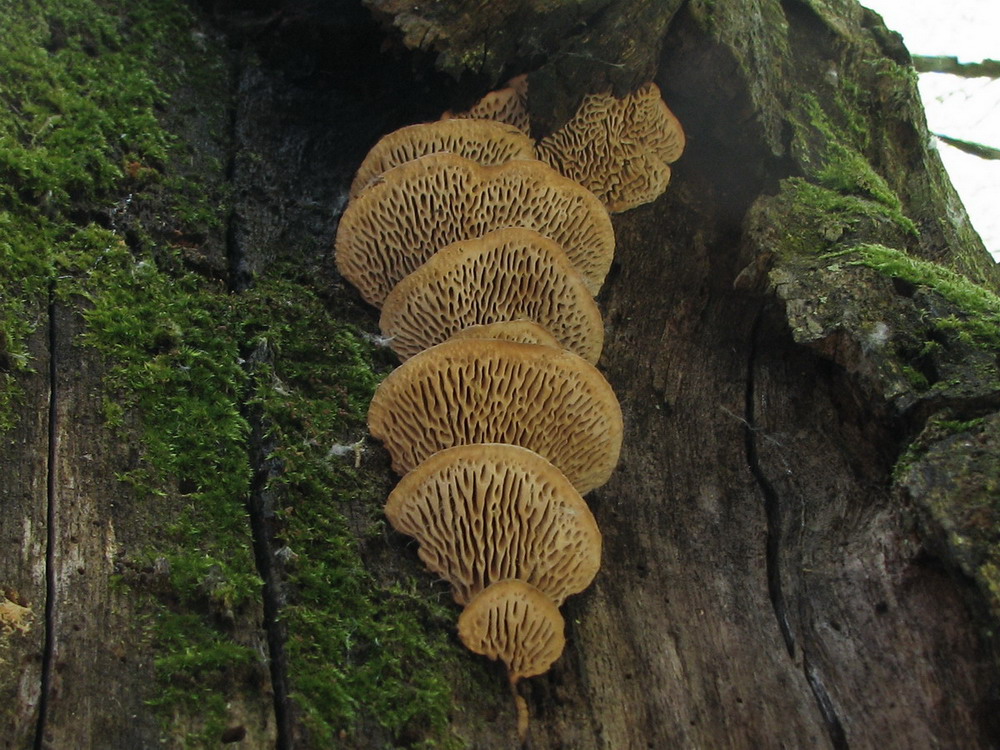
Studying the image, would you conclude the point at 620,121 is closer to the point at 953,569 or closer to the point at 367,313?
the point at 367,313

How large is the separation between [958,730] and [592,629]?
1.33m

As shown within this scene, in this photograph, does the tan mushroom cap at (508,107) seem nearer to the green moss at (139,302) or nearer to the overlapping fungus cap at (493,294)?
the overlapping fungus cap at (493,294)

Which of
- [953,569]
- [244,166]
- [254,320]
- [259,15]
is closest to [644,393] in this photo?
[953,569]

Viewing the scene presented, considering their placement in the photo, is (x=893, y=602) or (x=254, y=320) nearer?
(x=893, y=602)

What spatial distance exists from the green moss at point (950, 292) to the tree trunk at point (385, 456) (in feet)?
0.06

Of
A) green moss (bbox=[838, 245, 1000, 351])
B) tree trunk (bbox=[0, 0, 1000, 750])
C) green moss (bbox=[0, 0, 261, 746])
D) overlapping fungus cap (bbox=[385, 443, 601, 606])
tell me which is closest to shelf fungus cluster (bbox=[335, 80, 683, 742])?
overlapping fungus cap (bbox=[385, 443, 601, 606])

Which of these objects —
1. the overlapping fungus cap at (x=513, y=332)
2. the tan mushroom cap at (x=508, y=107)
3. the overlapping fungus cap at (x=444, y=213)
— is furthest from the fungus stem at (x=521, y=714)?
the tan mushroom cap at (x=508, y=107)

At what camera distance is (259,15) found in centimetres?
482

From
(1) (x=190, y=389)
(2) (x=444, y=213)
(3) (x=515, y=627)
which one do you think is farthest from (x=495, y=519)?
(2) (x=444, y=213)

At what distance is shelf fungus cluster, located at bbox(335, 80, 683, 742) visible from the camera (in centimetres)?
312

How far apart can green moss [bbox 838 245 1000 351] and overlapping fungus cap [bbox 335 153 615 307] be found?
1.26 metres

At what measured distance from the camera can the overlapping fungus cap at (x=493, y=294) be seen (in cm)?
377

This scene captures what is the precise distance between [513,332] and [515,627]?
1217mm

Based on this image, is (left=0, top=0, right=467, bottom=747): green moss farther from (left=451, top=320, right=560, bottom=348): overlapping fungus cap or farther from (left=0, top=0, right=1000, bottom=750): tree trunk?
(left=451, top=320, right=560, bottom=348): overlapping fungus cap
